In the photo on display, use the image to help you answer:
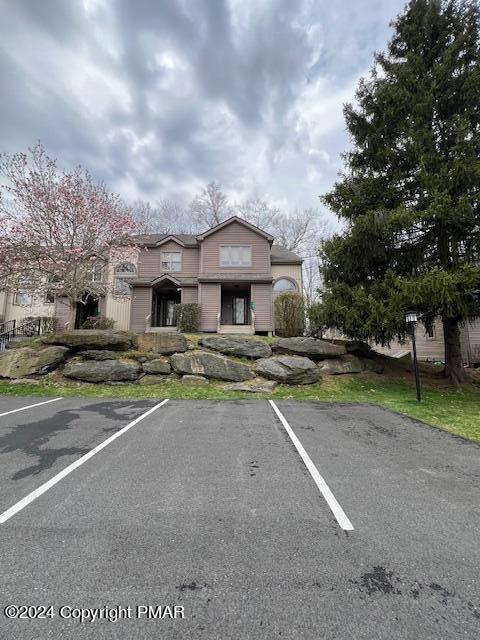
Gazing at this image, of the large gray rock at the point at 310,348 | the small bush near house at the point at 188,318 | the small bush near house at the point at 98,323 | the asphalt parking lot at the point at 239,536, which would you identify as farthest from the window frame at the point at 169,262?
the asphalt parking lot at the point at 239,536

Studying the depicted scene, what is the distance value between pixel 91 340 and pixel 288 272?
1289 centimetres

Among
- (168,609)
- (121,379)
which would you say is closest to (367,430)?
(168,609)

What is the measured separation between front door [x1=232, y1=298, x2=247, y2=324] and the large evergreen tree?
7960 millimetres

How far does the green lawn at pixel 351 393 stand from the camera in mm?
8255

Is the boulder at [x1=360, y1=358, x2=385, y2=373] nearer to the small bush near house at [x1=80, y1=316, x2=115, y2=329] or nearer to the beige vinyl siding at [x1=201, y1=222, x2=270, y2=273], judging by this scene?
the beige vinyl siding at [x1=201, y1=222, x2=270, y2=273]

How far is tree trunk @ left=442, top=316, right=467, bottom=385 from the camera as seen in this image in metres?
12.1

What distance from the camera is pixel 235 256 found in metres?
19.2

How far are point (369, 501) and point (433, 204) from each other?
10.5 m

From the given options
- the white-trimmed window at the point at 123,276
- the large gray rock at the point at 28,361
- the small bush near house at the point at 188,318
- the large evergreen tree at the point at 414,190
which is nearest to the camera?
the large evergreen tree at the point at 414,190

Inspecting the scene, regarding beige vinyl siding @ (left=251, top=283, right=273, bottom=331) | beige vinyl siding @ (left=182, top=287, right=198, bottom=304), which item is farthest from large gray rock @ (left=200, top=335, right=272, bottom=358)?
beige vinyl siding @ (left=182, top=287, right=198, bottom=304)

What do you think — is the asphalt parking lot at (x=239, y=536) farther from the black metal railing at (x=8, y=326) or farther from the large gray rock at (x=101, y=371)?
the black metal railing at (x=8, y=326)

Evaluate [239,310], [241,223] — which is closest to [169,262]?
[241,223]

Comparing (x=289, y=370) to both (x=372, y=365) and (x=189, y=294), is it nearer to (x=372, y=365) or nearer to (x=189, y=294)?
(x=372, y=365)

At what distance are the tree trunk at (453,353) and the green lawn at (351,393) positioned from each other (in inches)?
22.1
